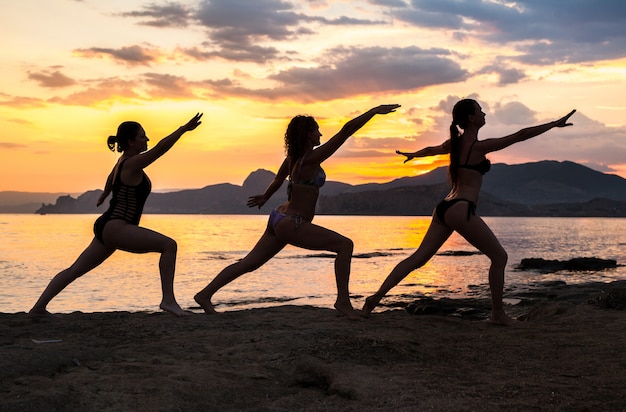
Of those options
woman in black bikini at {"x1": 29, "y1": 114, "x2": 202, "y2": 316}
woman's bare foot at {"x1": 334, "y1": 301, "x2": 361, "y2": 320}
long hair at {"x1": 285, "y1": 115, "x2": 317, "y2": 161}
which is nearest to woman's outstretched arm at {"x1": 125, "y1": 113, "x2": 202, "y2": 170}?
woman in black bikini at {"x1": 29, "y1": 114, "x2": 202, "y2": 316}

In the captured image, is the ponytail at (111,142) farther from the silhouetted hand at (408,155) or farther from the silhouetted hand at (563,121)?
the silhouetted hand at (563,121)

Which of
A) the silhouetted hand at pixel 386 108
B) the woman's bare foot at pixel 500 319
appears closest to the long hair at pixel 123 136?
the silhouetted hand at pixel 386 108

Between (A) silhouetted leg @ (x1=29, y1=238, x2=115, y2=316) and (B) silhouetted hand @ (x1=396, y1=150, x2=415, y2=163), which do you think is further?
(B) silhouetted hand @ (x1=396, y1=150, x2=415, y2=163)

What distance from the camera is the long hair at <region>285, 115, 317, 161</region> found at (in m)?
7.48

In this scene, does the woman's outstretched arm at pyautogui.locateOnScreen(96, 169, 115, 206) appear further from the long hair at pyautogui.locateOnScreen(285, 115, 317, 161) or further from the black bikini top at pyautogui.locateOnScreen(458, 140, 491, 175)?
the black bikini top at pyautogui.locateOnScreen(458, 140, 491, 175)

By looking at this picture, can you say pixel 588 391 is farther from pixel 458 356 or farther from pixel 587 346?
pixel 587 346

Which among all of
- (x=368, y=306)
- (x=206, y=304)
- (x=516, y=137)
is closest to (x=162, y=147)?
(x=206, y=304)

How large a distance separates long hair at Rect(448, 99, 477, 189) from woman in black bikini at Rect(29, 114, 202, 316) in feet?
9.82

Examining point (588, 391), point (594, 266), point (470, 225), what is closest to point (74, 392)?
point (588, 391)

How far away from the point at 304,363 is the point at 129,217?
315 cm

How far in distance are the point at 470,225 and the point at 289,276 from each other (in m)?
23.0

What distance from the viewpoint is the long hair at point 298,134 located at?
748 centimetres

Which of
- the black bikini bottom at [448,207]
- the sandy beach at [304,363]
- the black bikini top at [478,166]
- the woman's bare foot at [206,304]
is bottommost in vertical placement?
the sandy beach at [304,363]

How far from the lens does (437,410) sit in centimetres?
436
